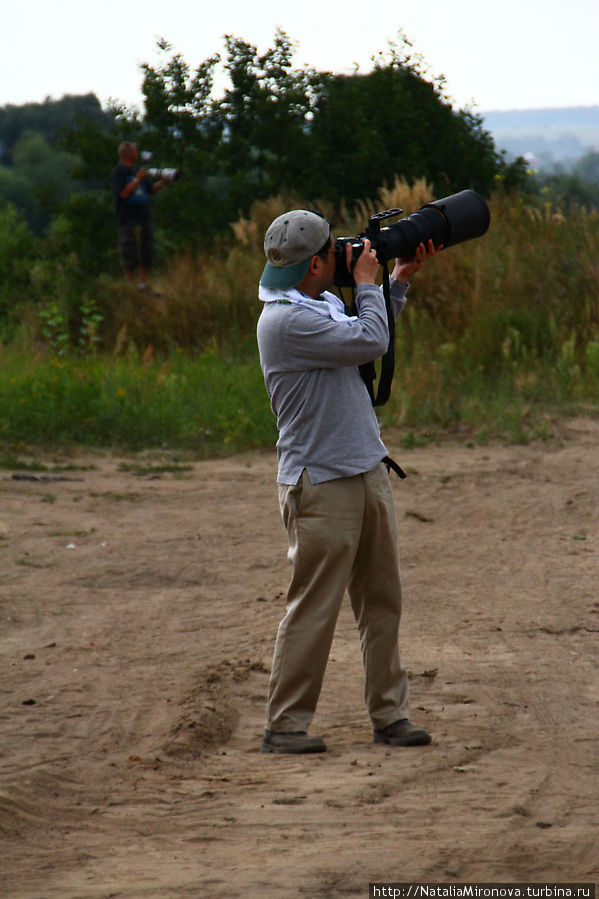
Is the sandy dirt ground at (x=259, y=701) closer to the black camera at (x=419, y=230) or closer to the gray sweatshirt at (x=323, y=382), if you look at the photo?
the gray sweatshirt at (x=323, y=382)

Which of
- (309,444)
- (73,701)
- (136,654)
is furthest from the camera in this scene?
(136,654)

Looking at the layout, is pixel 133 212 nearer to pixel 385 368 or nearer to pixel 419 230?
pixel 419 230

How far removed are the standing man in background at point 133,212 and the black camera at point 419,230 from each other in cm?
957

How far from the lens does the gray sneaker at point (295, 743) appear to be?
4.02 m

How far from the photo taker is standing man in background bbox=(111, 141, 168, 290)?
13.6 m

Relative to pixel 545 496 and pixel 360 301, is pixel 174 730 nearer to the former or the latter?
pixel 360 301

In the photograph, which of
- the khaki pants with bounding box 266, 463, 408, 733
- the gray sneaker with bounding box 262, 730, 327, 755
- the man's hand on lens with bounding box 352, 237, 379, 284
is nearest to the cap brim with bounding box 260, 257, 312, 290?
the man's hand on lens with bounding box 352, 237, 379, 284

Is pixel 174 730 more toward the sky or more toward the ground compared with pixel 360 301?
more toward the ground

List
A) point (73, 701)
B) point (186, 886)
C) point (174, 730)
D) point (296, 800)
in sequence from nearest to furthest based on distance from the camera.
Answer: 1. point (186, 886)
2. point (296, 800)
3. point (174, 730)
4. point (73, 701)

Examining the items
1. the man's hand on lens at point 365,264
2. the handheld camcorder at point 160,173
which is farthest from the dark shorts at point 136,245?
the man's hand on lens at point 365,264

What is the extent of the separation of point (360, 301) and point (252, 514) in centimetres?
424

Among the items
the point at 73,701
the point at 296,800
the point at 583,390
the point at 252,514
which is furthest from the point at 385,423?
the point at 296,800

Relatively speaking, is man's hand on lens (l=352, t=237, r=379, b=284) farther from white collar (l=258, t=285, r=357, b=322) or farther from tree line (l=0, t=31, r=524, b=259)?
tree line (l=0, t=31, r=524, b=259)

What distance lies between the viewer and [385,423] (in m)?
10.2
